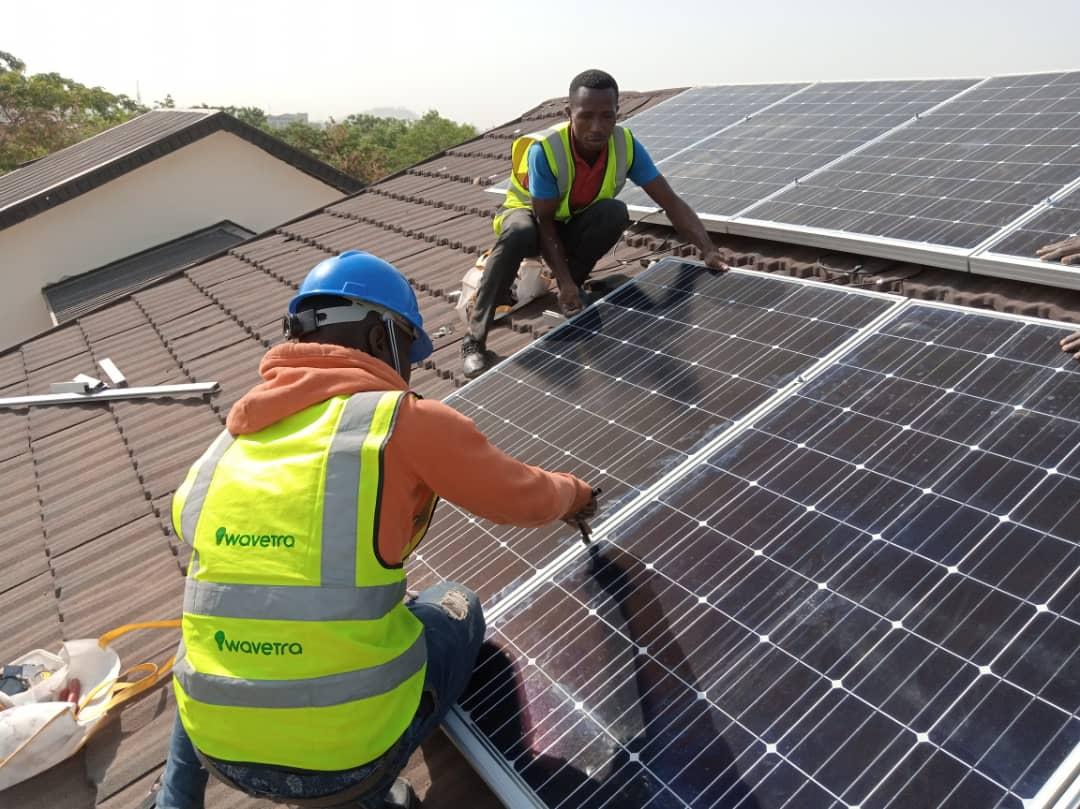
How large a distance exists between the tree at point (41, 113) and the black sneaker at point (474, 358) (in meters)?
49.3

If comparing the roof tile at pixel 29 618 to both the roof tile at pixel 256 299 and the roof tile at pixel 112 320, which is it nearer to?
the roof tile at pixel 256 299

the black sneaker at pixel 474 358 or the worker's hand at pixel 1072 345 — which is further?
the black sneaker at pixel 474 358

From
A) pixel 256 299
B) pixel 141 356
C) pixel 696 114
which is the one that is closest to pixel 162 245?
pixel 256 299

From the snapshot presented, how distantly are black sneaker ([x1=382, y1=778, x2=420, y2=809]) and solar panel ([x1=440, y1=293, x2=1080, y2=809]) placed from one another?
335mm

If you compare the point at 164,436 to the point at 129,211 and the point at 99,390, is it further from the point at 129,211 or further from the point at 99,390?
the point at 129,211

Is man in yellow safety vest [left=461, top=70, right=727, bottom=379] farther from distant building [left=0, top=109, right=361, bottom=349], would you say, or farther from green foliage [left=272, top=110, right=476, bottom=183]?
green foliage [left=272, top=110, right=476, bottom=183]

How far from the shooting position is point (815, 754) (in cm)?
212

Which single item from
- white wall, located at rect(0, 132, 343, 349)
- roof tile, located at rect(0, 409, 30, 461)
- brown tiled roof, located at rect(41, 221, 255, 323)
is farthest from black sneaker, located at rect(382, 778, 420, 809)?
white wall, located at rect(0, 132, 343, 349)

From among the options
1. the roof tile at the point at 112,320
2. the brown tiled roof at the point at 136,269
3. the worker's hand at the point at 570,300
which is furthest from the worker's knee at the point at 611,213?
the brown tiled roof at the point at 136,269

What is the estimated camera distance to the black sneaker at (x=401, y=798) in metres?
2.75

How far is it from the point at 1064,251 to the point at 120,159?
15765 millimetres

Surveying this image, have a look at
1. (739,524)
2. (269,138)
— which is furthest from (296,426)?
(269,138)

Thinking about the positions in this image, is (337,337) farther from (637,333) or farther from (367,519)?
(637,333)

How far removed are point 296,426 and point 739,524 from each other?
156 centimetres
